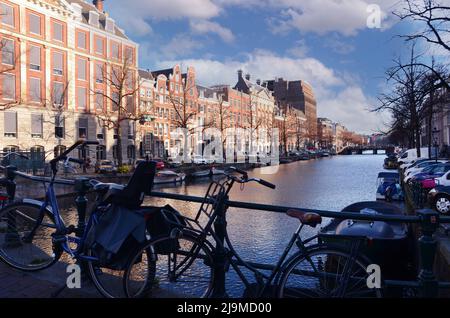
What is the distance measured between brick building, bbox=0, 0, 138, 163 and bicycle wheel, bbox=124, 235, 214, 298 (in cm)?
3558

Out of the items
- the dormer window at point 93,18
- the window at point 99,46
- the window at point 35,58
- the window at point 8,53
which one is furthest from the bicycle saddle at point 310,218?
the dormer window at point 93,18

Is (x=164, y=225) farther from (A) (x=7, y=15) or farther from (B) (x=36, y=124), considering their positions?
(A) (x=7, y=15)

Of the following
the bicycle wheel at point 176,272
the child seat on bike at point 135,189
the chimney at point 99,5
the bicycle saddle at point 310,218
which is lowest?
the bicycle wheel at point 176,272

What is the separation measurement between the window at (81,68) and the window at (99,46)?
2710 mm

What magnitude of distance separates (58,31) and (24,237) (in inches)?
1774

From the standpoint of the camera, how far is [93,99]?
156 feet

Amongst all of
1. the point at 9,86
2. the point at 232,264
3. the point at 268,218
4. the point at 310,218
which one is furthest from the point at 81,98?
the point at 310,218

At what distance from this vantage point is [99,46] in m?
49.2

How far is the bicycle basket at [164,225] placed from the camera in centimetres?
356

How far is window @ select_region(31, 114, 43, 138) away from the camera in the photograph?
4053cm

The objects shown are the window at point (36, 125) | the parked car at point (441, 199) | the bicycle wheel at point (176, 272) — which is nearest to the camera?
the bicycle wheel at point (176, 272)

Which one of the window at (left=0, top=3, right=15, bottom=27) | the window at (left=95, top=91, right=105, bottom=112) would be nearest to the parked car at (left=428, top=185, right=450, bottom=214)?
the window at (left=0, top=3, right=15, bottom=27)

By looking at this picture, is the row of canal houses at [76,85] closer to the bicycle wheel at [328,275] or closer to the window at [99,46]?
the window at [99,46]
